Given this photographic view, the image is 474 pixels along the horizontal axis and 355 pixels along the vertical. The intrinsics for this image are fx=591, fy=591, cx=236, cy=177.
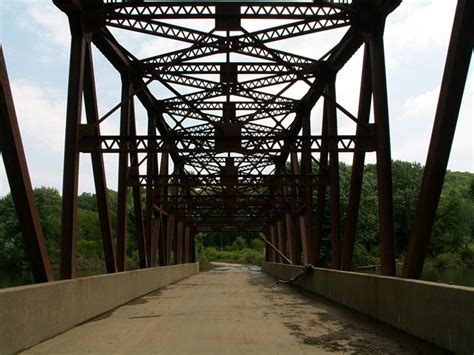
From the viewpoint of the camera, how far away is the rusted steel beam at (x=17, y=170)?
35.4 feet

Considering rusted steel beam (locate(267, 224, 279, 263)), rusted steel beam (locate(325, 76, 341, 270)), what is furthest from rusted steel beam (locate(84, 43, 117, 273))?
rusted steel beam (locate(267, 224, 279, 263))

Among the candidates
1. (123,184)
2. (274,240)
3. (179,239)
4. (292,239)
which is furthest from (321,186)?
(274,240)

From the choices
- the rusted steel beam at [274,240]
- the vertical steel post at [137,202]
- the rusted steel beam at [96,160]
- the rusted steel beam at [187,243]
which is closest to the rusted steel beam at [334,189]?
the vertical steel post at [137,202]

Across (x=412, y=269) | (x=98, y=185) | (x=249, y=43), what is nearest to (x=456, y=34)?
(x=412, y=269)

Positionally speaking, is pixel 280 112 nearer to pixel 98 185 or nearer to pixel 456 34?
pixel 98 185

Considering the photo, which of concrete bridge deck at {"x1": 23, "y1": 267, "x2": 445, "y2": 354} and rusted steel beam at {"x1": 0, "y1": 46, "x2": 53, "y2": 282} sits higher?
rusted steel beam at {"x1": 0, "y1": 46, "x2": 53, "y2": 282}

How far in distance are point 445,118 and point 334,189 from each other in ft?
38.2

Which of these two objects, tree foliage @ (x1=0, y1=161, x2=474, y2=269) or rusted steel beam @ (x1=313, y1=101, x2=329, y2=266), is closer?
rusted steel beam @ (x1=313, y1=101, x2=329, y2=266)

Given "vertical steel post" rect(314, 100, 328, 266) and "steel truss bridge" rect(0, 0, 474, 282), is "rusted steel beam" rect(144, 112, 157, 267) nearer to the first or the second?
"steel truss bridge" rect(0, 0, 474, 282)

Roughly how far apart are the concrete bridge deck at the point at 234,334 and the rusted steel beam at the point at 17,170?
2.04 m

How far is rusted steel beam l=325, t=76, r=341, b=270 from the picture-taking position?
2106 cm

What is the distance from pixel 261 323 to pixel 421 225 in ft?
11.7

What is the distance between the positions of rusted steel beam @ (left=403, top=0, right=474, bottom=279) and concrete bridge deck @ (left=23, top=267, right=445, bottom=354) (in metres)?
2.10

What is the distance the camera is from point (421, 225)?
11.3 m
